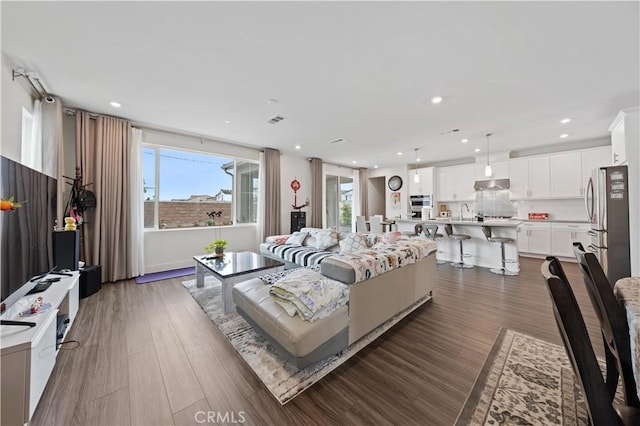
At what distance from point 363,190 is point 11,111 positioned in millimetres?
7814

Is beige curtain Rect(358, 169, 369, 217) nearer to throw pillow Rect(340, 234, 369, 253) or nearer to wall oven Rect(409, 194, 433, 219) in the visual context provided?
wall oven Rect(409, 194, 433, 219)

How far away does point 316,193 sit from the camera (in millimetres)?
6918

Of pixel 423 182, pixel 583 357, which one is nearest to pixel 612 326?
pixel 583 357

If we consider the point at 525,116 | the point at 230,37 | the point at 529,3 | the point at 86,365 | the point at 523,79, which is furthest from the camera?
the point at 525,116

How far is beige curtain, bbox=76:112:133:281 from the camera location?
353 cm

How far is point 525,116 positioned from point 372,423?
15.0 feet

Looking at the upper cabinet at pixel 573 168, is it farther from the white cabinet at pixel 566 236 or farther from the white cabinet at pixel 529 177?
the white cabinet at pixel 566 236

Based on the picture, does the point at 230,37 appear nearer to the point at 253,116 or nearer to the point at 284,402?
the point at 253,116

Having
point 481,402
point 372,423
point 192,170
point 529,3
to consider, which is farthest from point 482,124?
point 192,170

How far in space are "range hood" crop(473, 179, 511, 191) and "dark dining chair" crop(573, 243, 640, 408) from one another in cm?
550

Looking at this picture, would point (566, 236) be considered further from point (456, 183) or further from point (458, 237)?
point (458, 237)

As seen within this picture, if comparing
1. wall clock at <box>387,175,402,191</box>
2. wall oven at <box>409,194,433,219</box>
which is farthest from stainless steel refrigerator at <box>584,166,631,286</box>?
wall clock at <box>387,175,402,191</box>

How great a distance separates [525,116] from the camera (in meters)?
3.62

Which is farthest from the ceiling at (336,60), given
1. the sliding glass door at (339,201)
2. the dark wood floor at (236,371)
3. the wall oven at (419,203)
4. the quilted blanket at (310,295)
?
the sliding glass door at (339,201)
